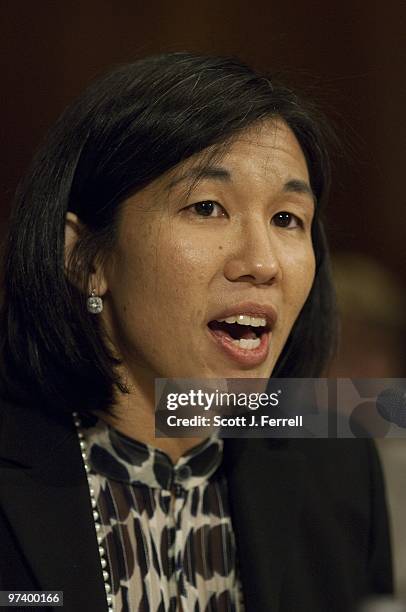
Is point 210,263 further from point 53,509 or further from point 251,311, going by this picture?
point 53,509

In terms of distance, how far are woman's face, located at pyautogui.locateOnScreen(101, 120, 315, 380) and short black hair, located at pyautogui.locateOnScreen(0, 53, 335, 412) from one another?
27mm

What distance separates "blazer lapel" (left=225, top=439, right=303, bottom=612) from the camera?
0.98m

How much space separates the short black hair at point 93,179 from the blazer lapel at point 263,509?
20 cm

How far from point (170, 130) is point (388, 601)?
66 cm

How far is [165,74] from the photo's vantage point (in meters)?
0.97

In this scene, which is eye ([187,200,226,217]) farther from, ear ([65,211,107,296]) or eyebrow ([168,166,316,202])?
ear ([65,211,107,296])

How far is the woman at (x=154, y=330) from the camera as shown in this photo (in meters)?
A: 0.94

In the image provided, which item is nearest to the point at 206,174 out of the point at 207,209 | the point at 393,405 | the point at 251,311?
the point at 207,209

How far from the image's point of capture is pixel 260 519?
1.03m

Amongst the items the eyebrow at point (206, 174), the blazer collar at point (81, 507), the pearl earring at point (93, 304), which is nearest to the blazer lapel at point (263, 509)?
the blazer collar at point (81, 507)

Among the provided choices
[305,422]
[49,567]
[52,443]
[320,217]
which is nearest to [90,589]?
[49,567]

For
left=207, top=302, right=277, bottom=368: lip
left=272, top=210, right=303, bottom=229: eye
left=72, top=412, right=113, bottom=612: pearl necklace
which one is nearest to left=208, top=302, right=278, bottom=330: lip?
left=207, top=302, right=277, bottom=368: lip

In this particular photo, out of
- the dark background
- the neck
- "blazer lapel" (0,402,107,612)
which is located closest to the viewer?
"blazer lapel" (0,402,107,612)

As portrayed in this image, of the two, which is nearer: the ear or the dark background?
the ear
